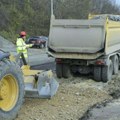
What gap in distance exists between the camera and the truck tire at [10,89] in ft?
23.9

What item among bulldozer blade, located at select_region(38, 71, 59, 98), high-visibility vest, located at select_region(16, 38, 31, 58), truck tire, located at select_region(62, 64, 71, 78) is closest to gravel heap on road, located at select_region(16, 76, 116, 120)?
bulldozer blade, located at select_region(38, 71, 59, 98)

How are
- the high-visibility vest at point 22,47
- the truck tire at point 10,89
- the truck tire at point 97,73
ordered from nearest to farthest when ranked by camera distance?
1. the truck tire at point 10,89
2. the high-visibility vest at point 22,47
3. the truck tire at point 97,73

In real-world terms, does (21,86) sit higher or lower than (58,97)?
higher

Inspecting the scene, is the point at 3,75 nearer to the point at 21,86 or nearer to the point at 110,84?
the point at 21,86

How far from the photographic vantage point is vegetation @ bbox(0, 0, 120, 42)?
197ft

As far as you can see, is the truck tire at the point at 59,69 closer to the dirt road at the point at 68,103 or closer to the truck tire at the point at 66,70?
the truck tire at the point at 66,70

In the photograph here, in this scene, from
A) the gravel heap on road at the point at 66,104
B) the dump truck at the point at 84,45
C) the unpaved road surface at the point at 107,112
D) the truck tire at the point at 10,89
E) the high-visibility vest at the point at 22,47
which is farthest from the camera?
the dump truck at the point at 84,45

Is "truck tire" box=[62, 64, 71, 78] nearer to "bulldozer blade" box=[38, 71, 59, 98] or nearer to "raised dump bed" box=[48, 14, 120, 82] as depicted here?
"raised dump bed" box=[48, 14, 120, 82]

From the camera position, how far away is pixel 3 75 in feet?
23.6

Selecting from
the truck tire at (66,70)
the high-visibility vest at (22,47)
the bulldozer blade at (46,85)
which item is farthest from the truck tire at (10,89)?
the truck tire at (66,70)

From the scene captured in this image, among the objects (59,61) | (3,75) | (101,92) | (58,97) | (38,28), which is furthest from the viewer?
(38,28)

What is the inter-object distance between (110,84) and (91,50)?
138 centimetres

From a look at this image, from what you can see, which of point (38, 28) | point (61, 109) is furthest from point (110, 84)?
point (38, 28)

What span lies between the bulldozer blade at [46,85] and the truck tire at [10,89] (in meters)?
1.01
